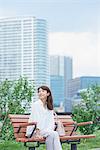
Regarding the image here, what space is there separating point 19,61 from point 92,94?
69681mm

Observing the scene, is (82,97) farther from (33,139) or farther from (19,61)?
(19,61)

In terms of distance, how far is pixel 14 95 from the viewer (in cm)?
690

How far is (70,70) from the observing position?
106750mm

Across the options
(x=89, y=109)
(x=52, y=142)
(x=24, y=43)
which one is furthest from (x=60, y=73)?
(x=52, y=142)

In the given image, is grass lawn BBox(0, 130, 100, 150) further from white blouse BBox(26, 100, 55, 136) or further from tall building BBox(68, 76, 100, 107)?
white blouse BBox(26, 100, 55, 136)

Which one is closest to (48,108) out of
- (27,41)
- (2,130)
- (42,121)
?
(42,121)

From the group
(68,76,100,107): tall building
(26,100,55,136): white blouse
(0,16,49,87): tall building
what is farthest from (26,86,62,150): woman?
(0,16,49,87): tall building

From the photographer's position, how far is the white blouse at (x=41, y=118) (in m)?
4.63

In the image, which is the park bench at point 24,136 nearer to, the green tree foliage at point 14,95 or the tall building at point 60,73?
the green tree foliage at point 14,95

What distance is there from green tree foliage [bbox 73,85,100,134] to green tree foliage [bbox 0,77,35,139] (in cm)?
99

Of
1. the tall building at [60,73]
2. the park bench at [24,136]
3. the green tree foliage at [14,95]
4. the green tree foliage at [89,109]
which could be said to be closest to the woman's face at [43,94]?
the park bench at [24,136]

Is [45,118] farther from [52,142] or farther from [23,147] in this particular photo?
[23,147]

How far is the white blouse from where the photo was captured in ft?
15.2

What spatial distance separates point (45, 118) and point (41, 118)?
0.16 feet
